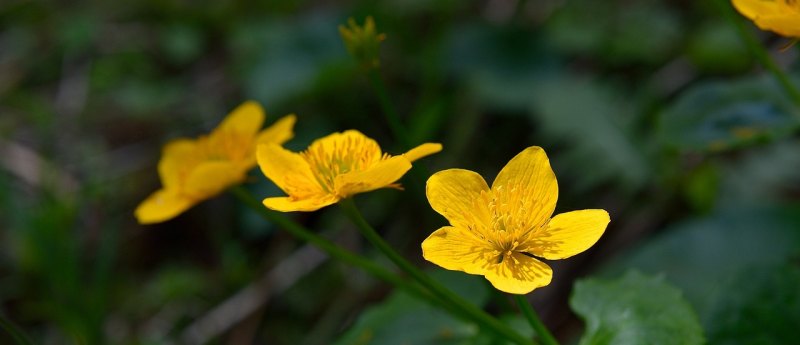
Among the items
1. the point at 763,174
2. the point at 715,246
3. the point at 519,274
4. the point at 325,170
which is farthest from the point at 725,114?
the point at 325,170

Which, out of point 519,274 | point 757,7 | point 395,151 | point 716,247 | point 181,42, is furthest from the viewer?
point 181,42

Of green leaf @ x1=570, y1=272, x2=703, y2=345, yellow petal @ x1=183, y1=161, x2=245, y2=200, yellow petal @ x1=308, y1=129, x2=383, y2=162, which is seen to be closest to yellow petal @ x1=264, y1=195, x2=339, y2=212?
yellow petal @ x1=308, y1=129, x2=383, y2=162

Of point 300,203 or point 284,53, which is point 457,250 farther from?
point 284,53

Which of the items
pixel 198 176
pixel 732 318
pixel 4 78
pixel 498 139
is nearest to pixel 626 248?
pixel 498 139

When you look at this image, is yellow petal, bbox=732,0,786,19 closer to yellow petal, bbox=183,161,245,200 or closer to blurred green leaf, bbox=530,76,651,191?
yellow petal, bbox=183,161,245,200

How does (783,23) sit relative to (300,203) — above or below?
above

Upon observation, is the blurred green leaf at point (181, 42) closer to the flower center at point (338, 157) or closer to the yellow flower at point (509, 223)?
the flower center at point (338, 157)

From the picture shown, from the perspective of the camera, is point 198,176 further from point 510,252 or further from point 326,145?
point 510,252
